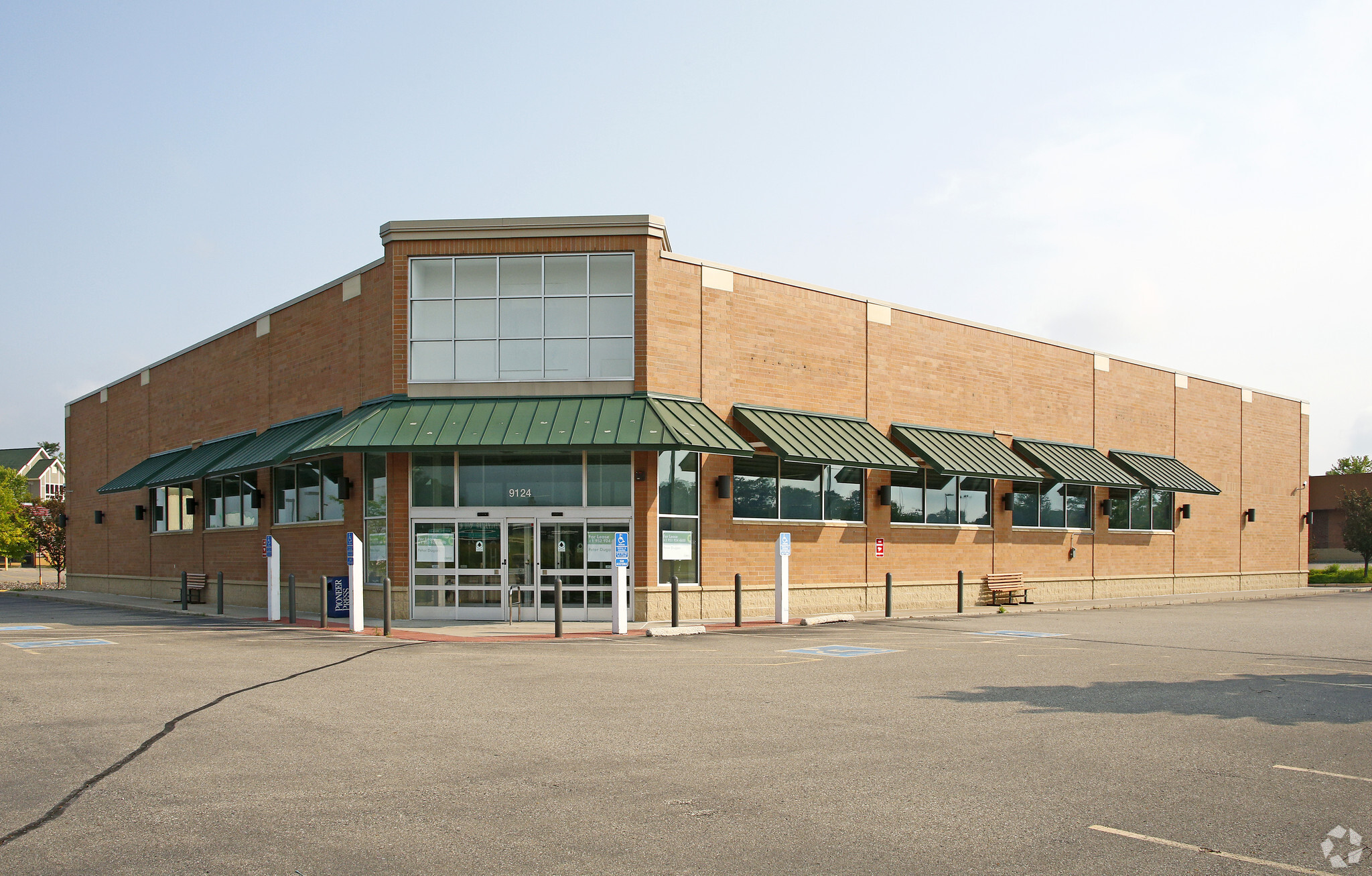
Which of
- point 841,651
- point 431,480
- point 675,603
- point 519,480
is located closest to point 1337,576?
point 675,603

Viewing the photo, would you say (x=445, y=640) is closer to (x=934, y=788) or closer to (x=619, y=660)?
(x=619, y=660)

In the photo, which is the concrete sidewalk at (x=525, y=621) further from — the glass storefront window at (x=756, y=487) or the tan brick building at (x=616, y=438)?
the glass storefront window at (x=756, y=487)

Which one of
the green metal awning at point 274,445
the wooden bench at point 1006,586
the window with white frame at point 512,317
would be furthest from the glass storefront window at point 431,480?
the wooden bench at point 1006,586

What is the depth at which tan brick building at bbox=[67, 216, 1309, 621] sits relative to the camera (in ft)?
73.4

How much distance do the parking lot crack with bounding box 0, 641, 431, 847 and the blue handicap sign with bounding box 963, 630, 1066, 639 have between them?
39.6 ft

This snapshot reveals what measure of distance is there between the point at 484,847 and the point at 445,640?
532 inches

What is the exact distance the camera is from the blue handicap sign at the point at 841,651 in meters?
16.0

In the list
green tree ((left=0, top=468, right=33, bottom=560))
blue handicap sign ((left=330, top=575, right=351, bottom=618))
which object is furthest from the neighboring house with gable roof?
blue handicap sign ((left=330, top=575, right=351, bottom=618))

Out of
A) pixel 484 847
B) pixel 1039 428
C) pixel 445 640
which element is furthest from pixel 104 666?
pixel 1039 428

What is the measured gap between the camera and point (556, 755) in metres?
8.37

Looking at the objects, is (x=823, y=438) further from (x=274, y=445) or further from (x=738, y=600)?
(x=274, y=445)

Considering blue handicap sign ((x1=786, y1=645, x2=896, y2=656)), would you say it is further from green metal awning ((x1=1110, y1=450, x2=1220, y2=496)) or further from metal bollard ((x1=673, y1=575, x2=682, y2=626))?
green metal awning ((x1=1110, y1=450, x2=1220, y2=496))

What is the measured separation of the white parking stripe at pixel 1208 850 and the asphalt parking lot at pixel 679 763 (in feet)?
0.10

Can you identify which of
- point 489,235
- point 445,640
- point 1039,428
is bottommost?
point 445,640
